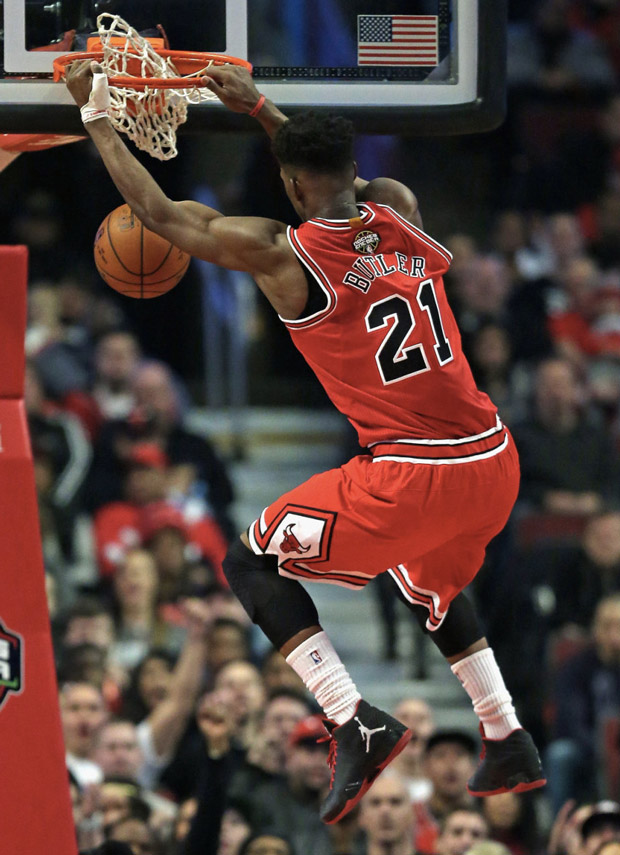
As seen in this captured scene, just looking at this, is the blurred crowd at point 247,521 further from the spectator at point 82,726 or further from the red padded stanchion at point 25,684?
the red padded stanchion at point 25,684

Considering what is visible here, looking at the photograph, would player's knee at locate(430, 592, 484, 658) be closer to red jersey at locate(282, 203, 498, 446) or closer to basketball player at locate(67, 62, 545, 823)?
basketball player at locate(67, 62, 545, 823)

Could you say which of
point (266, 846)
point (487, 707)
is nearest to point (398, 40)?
point (487, 707)

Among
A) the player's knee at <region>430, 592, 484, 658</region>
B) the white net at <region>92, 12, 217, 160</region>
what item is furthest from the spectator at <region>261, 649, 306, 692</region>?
the white net at <region>92, 12, 217, 160</region>

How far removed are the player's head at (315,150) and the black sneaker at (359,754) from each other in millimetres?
1670

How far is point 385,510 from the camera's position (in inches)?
175

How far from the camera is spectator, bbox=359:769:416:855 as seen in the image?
6566 mm

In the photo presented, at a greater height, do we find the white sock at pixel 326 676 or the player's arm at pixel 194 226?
the player's arm at pixel 194 226

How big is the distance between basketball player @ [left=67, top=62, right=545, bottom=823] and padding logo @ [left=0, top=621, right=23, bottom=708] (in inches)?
28.7

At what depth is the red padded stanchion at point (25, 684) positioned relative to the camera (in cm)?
457

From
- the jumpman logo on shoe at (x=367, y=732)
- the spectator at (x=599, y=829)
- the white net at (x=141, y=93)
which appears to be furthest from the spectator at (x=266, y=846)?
the white net at (x=141, y=93)

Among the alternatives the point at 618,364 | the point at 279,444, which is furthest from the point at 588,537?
the point at 279,444

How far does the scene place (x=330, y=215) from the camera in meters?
4.50

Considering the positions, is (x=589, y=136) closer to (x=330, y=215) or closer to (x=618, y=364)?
(x=618, y=364)

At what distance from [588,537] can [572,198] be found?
17.8 feet
